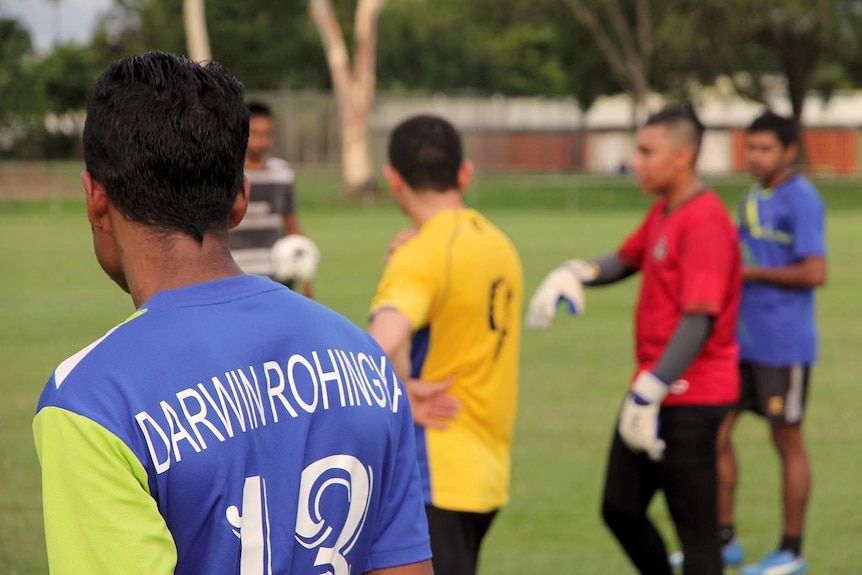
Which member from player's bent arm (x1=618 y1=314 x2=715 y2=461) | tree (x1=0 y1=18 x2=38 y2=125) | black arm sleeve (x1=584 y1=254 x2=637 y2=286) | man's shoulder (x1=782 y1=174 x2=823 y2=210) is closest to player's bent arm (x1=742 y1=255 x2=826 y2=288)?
man's shoulder (x1=782 y1=174 x2=823 y2=210)

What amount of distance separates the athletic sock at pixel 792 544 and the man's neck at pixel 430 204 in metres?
2.79

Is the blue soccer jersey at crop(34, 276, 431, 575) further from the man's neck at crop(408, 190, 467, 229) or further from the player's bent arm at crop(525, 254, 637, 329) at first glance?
the player's bent arm at crop(525, 254, 637, 329)

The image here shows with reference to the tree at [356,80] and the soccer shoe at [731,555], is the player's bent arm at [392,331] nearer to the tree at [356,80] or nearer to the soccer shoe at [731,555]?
the soccer shoe at [731,555]

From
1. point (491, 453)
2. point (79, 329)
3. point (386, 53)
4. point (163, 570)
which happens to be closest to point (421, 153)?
point (491, 453)

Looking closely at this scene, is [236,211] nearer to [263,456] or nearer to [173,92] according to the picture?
[173,92]

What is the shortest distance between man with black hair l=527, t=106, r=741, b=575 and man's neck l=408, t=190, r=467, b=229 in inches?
39.4

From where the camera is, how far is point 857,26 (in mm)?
46406

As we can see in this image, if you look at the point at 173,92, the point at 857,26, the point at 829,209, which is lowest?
the point at 829,209

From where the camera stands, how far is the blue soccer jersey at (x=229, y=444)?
1637 millimetres

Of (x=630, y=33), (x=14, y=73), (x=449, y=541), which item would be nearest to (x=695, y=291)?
(x=449, y=541)

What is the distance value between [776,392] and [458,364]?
2.67 metres

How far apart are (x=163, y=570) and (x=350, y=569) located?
17.5 inches

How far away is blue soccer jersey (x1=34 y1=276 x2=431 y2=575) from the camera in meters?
1.64

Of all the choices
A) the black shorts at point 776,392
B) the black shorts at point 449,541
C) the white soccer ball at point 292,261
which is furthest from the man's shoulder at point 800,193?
the white soccer ball at point 292,261
